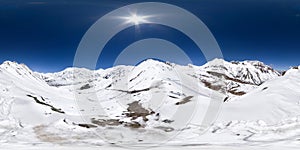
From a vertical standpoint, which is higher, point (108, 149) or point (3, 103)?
point (3, 103)

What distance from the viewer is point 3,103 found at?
440ft

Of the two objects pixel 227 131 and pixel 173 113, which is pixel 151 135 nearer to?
pixel 227 131

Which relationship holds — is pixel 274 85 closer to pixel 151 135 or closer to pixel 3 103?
pixel 151 135

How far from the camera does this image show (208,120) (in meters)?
75.2

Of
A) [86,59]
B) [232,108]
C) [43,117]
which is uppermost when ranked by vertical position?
[43,117]

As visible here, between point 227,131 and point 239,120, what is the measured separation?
11.8 m

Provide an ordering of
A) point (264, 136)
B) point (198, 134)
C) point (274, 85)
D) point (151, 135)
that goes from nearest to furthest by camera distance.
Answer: point (264, 136)
point (198, 134)
point (151, 135)
point (274, 85)

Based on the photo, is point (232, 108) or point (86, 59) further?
point (232, 108)

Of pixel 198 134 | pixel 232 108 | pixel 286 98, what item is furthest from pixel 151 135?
pixel 286 98

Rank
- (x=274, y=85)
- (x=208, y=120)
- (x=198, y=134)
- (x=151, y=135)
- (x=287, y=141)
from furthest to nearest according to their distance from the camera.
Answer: (x=274, y=85) → (x=208, y=120) → (x=151, y=135) → (x=198, y=134) → (x=287, y=141)

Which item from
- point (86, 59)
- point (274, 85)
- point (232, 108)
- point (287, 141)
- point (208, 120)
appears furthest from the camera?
point (274, 85)

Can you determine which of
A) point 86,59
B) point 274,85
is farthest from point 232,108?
point 86,59

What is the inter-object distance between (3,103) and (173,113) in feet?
239

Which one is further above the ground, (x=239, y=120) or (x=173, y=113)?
(x=173, y=113)
